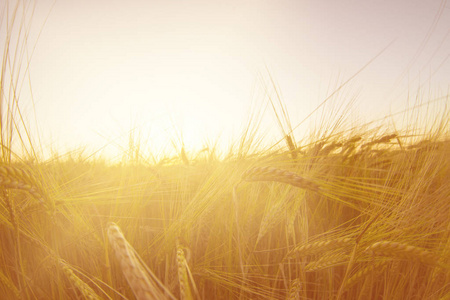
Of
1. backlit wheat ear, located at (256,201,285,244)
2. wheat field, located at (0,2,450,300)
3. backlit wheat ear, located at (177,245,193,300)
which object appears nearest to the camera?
backlit wheat ear, located at (177,245,193,300)

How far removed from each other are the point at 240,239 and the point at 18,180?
2.85 feet

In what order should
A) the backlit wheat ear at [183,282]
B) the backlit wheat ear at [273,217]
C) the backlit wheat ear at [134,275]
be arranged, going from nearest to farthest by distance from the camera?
the backlit wheat ear at [134,275], the backlit wheat ear at [183,282], the backlit wheat ear at [273,217]

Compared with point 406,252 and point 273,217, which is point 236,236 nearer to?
point 273,217

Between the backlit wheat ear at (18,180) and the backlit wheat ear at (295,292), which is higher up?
the backlit wheat ear at (18,180)

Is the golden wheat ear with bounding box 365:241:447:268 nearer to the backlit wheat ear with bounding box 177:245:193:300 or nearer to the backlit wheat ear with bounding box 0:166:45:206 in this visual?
the backlit wheat ear with bounding box 177:245:193:300

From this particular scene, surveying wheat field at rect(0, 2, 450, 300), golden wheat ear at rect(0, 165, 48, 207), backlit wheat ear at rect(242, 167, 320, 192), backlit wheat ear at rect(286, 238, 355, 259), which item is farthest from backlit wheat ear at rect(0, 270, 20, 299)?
backlit wheat ear at rect(286, 238, 355, 259)

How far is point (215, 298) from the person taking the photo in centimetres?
91

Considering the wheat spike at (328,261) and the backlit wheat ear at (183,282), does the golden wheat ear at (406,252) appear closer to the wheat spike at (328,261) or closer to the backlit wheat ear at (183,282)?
the wheat spike at (328,261)

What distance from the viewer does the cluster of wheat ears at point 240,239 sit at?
0.71 meters

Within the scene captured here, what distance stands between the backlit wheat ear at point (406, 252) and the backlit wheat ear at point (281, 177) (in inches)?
10.4

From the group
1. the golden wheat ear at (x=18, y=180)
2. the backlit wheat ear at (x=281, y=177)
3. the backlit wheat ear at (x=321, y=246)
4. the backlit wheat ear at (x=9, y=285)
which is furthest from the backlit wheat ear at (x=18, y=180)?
the backlit wheat ear at (x=321, y=246)

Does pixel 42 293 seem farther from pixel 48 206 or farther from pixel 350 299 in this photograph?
pixel 350 299

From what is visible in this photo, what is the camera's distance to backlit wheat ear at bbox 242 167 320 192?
2.30 ft

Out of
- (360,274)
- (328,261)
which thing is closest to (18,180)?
(328,261)
